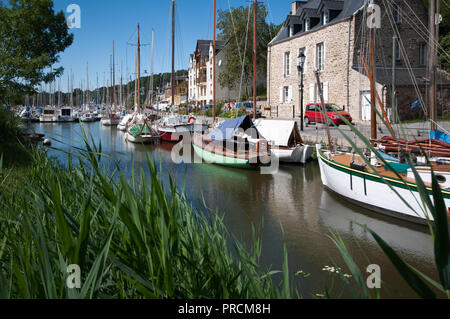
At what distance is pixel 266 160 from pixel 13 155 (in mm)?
9591

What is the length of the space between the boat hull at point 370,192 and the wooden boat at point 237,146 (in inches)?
193

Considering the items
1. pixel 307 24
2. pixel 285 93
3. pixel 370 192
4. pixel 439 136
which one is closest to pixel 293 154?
pixel 439 136

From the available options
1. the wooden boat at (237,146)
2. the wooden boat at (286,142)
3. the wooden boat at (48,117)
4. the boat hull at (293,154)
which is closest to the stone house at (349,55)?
the wooden boat at (286,142)

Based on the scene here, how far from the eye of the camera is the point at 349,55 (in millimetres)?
29750

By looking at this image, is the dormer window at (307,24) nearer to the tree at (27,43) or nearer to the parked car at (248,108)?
the parked car at (248,108)

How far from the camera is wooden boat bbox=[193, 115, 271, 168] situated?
18.3m

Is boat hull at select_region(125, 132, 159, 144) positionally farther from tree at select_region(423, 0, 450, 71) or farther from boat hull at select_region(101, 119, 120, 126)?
tree at select_region(423, 0, 450, 71)

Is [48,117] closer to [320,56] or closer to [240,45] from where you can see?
[240,45]

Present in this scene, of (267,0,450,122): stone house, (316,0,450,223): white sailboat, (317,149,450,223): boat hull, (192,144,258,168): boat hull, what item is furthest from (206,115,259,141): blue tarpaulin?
(267,0,450,122): stone house

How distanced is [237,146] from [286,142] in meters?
2.23

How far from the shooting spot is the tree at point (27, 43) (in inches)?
753

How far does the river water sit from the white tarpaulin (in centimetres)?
213

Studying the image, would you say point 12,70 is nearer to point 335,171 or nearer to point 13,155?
point 13,155

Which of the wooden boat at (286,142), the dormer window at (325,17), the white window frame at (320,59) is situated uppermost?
the dormer window at (325,17)
